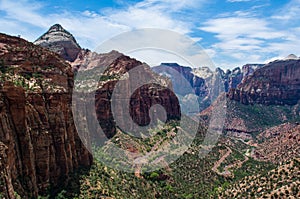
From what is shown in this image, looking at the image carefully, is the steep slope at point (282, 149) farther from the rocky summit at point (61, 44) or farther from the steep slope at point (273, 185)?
the rocky summit at point (61, 44)

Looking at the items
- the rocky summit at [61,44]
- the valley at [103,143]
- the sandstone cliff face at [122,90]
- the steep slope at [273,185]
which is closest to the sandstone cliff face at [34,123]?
the valley at [103,143]

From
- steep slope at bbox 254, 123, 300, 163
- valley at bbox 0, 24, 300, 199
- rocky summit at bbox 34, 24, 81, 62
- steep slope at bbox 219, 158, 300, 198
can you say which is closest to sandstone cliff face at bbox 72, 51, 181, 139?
valley at bbox 0, 24, 300, 199

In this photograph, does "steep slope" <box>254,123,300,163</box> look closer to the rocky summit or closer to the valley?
the valley

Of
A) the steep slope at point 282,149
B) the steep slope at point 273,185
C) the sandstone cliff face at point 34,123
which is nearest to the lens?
the sandstone cliff face at point 34,123

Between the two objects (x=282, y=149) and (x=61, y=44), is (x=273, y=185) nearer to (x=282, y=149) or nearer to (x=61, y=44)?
(x=282, y=149)

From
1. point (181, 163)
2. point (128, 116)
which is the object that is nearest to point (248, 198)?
point (181, 163)

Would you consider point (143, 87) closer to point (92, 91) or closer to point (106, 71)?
point (106, 71)
